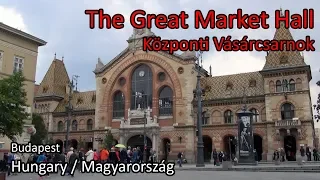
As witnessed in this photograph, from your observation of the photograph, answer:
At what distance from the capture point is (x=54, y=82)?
65.9 metres

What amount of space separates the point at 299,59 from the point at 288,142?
34.4 feet

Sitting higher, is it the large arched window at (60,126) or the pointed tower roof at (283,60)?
the pointed tower roof at (283,60)

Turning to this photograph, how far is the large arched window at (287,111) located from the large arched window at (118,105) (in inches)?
916

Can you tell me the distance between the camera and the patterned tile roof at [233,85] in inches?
1949

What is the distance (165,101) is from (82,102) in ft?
57.7

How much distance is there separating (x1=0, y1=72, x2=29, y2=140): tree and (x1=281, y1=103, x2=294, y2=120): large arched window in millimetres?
30784

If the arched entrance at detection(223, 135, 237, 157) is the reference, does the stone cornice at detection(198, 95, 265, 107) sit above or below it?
above

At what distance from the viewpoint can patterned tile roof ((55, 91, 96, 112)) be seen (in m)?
62.2

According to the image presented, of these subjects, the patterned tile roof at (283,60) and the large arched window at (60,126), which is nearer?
the patterned tile roof at (283,60)

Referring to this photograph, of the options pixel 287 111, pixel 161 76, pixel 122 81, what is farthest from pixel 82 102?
pixel 287 111

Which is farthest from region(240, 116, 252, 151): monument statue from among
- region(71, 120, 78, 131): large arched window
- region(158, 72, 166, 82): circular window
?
region(71, 120, 78, 131): large arched window

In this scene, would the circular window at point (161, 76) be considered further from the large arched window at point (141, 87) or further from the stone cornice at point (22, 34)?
the stone cornice at point (22, 34)

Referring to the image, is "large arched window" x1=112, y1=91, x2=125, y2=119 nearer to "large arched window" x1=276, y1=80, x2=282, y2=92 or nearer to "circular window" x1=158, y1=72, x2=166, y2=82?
"circular window" x1=158, y1=72, x2=166, y2=82

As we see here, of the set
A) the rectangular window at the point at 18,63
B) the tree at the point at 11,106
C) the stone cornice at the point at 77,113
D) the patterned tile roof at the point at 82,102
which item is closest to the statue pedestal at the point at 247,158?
the tree at the point at 11,106
